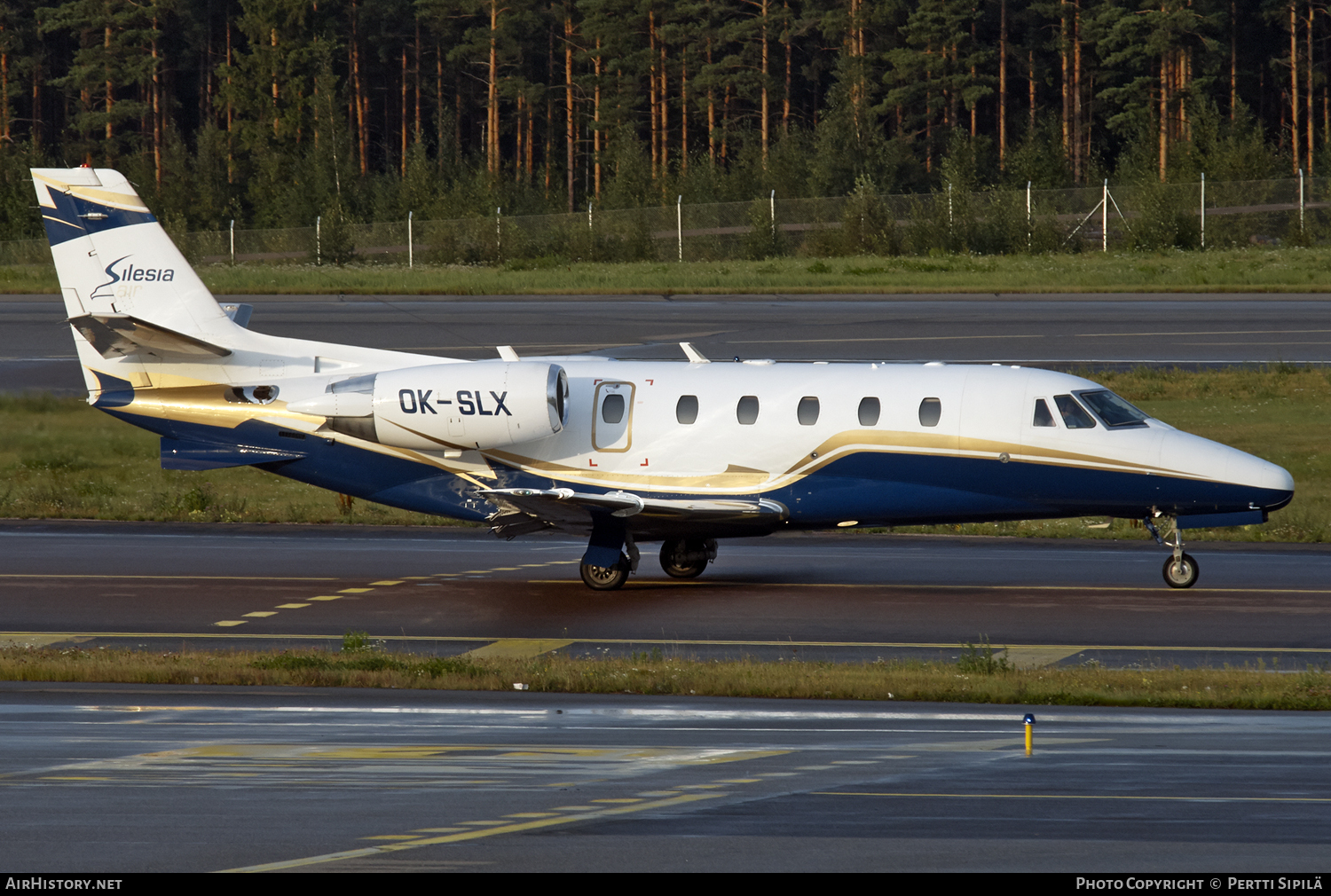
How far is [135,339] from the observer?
2370cm

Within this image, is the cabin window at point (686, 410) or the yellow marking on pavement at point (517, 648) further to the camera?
the cabin window at point (686, 410)

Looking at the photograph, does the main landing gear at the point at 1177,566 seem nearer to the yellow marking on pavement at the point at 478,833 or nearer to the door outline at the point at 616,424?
the door outline at the point at 616,424

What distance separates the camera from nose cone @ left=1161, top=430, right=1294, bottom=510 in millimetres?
21734

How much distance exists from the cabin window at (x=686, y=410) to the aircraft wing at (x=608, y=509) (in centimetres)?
111

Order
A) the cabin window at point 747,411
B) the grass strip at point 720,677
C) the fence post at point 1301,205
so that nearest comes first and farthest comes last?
the grass strip at point 720,677 → the cabin window at point 747,411 → the fence post at point 1301,205

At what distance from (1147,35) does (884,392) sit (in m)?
76.8

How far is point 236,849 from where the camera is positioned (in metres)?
10.0

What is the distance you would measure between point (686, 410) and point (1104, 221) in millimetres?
52928

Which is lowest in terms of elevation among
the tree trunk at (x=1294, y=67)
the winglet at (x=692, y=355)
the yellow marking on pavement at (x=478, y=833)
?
the yellow marking on pavement at (x=478, y=833)

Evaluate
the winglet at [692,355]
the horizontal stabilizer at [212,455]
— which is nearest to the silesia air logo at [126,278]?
the horizontal stabilizer at [212,455]

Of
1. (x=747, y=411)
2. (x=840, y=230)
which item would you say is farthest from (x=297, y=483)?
(x=840, y=230)

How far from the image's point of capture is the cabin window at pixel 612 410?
23.2 m

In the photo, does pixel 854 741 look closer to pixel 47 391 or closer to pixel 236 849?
pixel 236 849

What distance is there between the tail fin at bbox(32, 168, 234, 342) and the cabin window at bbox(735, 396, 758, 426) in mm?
7705
